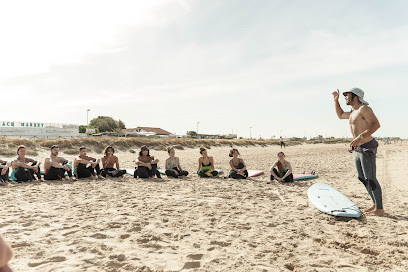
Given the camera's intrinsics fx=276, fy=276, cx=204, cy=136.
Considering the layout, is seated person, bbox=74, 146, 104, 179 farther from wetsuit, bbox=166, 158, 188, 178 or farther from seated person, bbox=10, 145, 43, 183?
wetsuit, bbox=166, 158, 188, 178

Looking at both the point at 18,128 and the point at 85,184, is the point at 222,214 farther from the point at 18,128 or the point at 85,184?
the point at 18,128

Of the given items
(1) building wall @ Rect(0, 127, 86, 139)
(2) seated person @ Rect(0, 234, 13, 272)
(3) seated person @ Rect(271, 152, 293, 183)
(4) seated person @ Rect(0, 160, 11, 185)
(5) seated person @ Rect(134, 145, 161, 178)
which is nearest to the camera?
(2) seated person @ Rect(0, 234, 13, 272)

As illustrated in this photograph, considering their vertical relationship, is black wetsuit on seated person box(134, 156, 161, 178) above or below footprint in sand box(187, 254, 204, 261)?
above

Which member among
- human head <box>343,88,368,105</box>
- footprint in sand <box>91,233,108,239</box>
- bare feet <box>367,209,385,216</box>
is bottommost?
footprint in sand <box>91,233,108,239</box>

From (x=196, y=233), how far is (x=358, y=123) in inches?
121

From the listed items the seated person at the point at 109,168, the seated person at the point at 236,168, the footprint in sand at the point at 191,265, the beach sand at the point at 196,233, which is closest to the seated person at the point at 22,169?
the seated person at the point at 109,168

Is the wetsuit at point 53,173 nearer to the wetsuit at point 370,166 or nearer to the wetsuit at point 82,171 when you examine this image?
the wetsuit at point 82,171

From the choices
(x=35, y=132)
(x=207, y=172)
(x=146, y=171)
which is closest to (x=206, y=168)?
(x=207, y=172)

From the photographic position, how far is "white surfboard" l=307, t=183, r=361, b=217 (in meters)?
4.29

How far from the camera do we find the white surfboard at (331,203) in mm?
4285

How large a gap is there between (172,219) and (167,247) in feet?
3.52

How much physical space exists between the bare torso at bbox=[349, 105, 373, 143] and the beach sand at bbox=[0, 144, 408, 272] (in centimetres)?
132

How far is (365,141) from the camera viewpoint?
4336mm

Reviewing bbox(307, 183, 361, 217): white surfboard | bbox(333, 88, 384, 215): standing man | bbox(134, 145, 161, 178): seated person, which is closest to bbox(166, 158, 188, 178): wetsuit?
bbox(134, 145, 161, 178): seated person
